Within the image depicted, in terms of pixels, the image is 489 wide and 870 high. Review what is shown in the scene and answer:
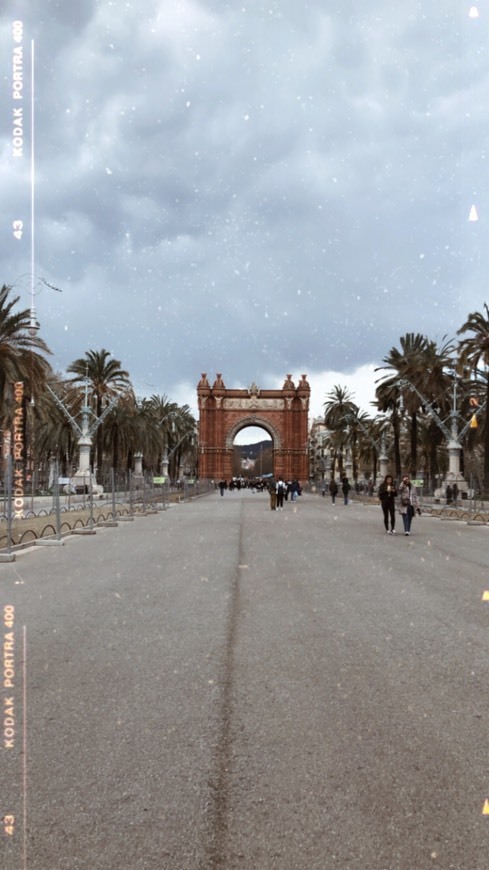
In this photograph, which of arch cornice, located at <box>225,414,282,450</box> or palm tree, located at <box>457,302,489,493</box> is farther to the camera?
arch cornice, located at <box>225,414,282,450</box>

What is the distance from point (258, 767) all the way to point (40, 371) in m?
28.9

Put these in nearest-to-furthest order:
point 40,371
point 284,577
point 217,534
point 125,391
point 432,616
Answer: point 432,616 → point 284,577 → point 217,534 → point 40,371 → point 125,391

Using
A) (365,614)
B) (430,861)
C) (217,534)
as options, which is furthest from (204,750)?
(217,534)

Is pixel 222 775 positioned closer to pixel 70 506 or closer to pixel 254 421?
pixel 70 506

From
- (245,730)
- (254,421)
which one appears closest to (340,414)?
(254,421)

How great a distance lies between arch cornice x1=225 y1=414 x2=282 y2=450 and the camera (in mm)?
103812

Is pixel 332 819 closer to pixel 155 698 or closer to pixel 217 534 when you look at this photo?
pixel 155 698

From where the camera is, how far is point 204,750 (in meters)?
3.45

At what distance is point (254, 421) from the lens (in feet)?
345

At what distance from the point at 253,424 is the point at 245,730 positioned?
10214 centimetres

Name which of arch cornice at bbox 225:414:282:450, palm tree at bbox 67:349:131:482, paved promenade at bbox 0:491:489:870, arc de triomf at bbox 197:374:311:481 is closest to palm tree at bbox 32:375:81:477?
palm tree at bbox 67:349:131:482

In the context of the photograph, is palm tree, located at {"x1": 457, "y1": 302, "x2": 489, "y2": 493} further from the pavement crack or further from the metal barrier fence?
the pavement crack

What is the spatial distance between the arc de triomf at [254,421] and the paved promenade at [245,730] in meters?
94.1

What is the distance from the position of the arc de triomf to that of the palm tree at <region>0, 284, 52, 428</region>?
71961mm
